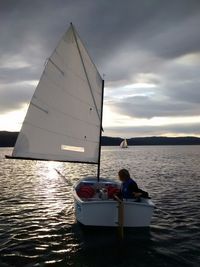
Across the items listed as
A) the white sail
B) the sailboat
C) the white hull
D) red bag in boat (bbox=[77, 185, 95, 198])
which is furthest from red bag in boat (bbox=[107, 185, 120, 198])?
the white hull

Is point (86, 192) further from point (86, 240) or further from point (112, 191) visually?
point (86, 240)

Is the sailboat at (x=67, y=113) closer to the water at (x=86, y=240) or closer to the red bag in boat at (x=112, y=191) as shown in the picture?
the red bag in boat at (x=112, y=191)

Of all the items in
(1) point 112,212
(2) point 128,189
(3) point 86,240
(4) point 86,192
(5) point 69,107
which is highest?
(5) point 69,107

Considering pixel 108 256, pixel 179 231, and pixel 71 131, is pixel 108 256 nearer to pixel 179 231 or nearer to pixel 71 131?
pixel 179 231

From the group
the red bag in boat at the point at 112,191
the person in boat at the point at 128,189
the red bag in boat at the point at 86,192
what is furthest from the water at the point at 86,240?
the red bag in boat at the point at 112,191

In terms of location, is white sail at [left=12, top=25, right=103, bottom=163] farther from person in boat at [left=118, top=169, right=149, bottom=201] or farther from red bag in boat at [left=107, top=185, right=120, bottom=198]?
person in boat at [left=118, top=169, right=149, bottom=201]

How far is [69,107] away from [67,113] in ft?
1.41

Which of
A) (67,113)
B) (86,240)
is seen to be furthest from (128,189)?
(67,113)

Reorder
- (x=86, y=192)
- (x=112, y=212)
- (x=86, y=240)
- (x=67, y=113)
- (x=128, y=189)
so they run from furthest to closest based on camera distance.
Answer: (x=67, y=113), (x=86, y=192), (x=128, y=189), (x=86, y=240), (x=112, y=212)

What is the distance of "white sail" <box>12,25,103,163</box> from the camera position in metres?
21.9

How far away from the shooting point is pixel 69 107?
22.5m

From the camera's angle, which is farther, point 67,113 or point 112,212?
point 67,113

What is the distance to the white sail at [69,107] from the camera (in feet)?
71.8

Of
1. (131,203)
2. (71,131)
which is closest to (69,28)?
(71,131)
